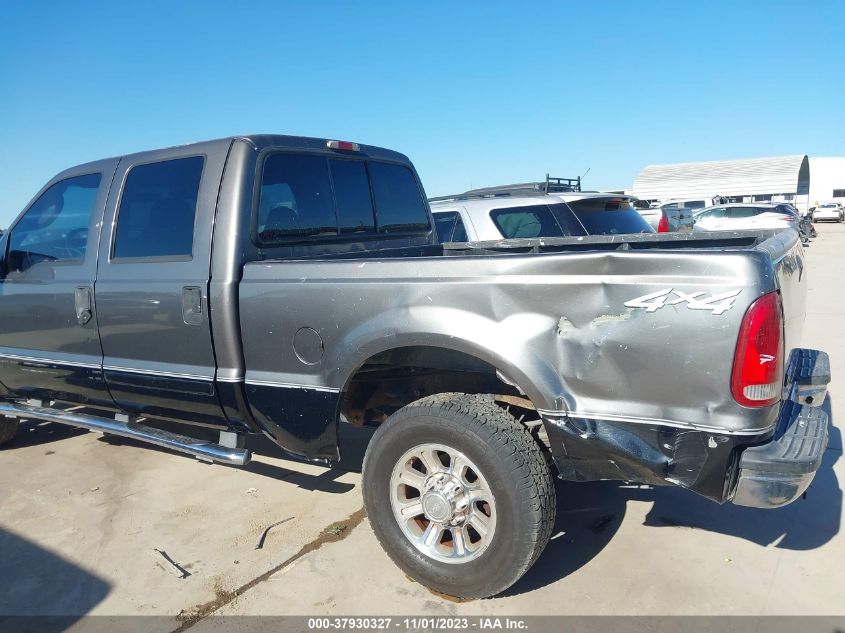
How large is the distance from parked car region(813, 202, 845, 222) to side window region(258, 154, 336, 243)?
47258 millimetres

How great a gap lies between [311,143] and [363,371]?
156 cm

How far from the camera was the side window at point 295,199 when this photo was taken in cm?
359

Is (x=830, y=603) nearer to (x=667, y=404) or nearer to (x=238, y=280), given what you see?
(x=667, y=404)

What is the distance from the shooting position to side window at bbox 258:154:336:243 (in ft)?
11.8

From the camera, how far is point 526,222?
6.51 m

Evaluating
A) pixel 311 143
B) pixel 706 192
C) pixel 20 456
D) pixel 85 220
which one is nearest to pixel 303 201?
pixel 311 143

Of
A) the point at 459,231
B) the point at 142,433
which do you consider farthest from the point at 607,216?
the point at 142,433

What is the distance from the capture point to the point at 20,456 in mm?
5051

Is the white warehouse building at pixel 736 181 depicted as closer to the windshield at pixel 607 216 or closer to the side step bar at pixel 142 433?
the windshield at pixel 607 216

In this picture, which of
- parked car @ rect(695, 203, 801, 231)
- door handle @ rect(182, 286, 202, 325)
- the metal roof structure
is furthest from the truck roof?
the metal roof structure

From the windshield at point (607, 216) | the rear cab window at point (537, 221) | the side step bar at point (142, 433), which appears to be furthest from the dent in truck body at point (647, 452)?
the windshield at point (607, 216)

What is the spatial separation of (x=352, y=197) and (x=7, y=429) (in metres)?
3.50

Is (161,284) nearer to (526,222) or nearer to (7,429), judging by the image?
(7,429)

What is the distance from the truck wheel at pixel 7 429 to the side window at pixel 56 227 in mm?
1387
